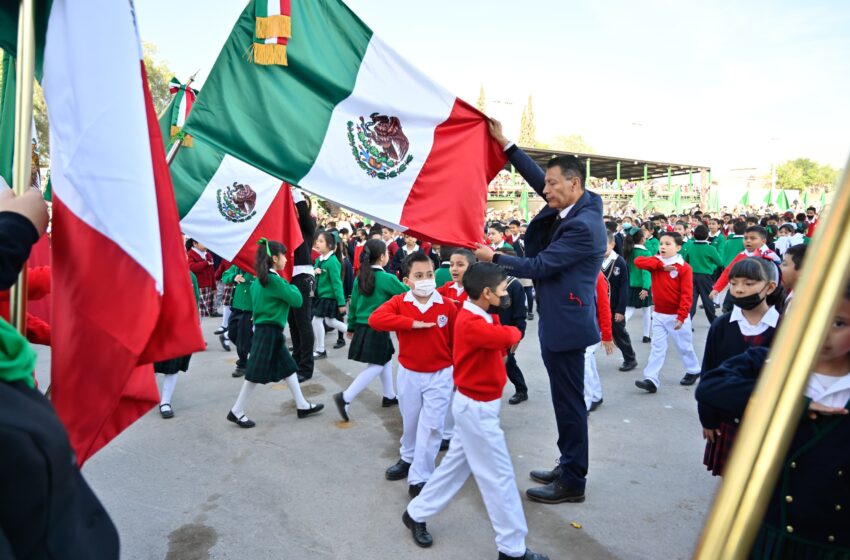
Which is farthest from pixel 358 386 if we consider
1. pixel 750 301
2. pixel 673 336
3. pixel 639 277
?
pixel 639 277

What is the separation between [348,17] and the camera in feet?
11.1

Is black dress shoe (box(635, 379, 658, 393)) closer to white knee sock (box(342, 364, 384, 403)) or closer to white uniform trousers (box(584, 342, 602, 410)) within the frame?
white uniform trousers (box(584, 342, 602, 410))

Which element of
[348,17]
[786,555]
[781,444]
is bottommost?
[786,555]

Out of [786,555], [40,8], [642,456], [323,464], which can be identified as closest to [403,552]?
[323,464]

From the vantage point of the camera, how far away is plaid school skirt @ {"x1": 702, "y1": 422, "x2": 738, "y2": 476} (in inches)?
100

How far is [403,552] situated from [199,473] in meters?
1.96

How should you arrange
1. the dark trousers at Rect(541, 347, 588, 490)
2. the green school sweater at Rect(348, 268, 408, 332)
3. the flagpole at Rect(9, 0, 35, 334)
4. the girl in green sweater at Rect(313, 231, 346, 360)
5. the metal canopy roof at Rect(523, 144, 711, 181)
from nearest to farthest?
the flagpole at Rect(9, 0, 35, 334) → the dark trousers at Rect(541, 347, 588, 490) → the green school sweater at Rect(348, 268, 408, 332) → the girl in green sweater at Rect(313, 231, 346, 360) → the metal canopy roof at Rect(523, 144, 711, 181)

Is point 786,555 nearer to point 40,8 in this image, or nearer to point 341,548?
point 341,548

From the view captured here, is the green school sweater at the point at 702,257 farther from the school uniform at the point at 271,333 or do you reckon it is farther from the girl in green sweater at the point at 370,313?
the school uniform at the point at 271,333

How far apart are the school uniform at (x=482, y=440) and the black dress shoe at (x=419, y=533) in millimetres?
81

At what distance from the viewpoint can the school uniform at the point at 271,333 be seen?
16.9 ft

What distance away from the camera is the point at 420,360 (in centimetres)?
396

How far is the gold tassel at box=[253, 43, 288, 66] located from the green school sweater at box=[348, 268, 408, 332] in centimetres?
290

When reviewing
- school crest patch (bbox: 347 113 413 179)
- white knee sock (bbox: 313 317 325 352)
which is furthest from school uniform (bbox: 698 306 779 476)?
white knee sock (bbox: 313 317 325 352)
